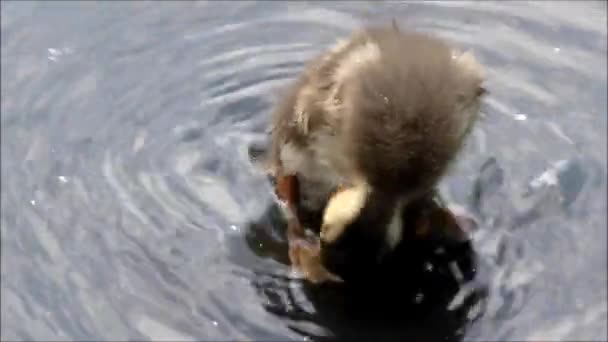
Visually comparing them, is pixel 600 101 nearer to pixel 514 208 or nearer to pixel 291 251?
pixel 514 208

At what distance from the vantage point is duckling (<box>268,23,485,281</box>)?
10.8ft

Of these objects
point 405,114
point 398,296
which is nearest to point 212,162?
point 398,296

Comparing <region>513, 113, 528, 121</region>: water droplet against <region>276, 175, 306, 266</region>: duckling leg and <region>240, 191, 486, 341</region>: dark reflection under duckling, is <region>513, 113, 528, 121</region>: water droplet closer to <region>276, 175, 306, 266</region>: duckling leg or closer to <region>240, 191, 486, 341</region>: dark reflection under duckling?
<region>240, 191, 486, 341</region>: dark reflection under duckling

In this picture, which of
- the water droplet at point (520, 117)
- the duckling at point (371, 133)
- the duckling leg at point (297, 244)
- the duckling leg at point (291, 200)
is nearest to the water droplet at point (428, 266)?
the duckling at point (371, 133)

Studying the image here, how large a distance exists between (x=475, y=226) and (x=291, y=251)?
0.60 m

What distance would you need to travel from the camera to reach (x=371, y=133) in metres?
3.30

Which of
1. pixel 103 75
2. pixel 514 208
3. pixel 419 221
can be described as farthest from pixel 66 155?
pixel 514 208

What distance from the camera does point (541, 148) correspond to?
4.32 meters

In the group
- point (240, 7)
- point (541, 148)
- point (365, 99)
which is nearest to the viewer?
point (365, 99)

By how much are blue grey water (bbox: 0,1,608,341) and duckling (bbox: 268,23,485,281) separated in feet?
0.67

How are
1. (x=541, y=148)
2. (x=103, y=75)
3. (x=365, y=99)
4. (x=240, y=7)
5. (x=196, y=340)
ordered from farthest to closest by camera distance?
(x=240, y=7)
(x=103, y=75)
(x=541, y=148)
(x=196, y=340)
(x=365, y=99)

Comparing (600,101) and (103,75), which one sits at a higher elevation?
(103,75)

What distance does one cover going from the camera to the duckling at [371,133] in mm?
3285

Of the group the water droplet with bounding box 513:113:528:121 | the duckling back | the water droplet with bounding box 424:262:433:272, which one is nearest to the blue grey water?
the water droplet with bounding box 513:113:528:121
